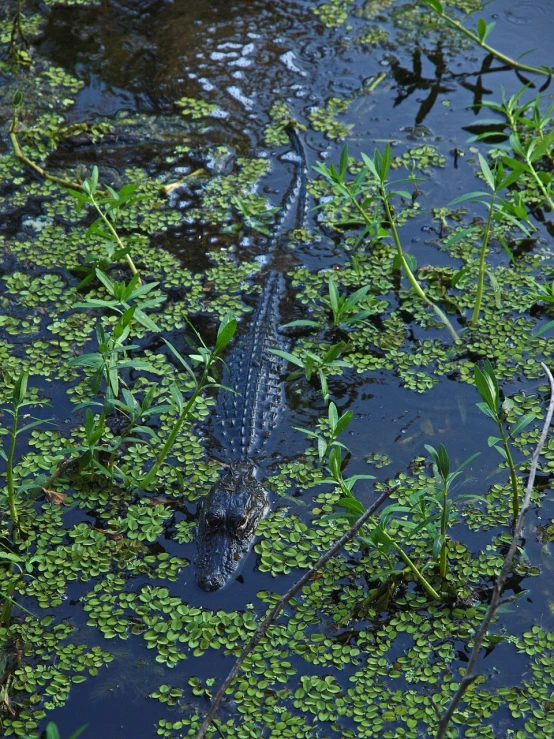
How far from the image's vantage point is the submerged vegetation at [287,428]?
3188 mm

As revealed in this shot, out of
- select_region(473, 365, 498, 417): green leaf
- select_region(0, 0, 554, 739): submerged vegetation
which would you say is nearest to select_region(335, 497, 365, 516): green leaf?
select_region(0, 0, 554, 739): submerged vegetation

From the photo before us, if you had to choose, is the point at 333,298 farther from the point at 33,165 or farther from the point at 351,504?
the point at 33,165

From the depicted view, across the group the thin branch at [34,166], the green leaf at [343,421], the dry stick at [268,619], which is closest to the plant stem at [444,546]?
the green leaf at [343,421]

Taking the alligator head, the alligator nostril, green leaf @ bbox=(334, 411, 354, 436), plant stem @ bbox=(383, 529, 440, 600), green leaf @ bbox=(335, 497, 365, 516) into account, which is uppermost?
green leaf @ bbox=(334, 411, 354, 436)

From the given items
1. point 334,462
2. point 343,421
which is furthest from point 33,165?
point 334,462

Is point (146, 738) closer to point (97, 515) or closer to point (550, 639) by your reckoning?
point (97, 515)

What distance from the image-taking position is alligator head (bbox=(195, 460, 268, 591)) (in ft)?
11.6

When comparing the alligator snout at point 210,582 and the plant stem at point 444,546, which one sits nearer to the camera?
the plant stem at point 444,546

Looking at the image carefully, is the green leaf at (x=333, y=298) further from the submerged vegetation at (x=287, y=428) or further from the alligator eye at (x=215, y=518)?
the alligator eye at (x=215, y=518)

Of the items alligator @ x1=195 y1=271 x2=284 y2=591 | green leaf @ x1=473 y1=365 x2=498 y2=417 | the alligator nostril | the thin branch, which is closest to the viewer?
green leaf @ x1=473 y1=365 x2=498 y2=417

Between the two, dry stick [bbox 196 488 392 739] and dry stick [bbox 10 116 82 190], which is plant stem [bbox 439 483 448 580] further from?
dry stick [bbox 10 116 82 190]

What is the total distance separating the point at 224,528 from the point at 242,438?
0.63 m

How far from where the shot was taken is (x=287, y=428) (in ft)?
14.0

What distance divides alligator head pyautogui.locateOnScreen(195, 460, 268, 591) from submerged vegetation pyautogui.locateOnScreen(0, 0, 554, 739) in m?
0.08
